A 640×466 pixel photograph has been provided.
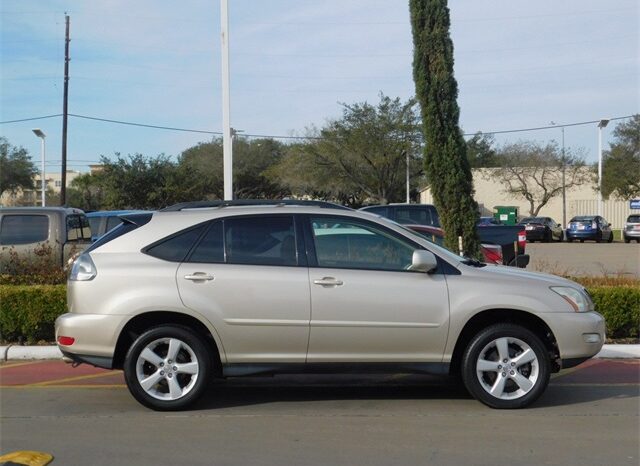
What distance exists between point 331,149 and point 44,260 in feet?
119

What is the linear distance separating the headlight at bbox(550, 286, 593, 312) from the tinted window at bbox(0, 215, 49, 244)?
24.8 ft

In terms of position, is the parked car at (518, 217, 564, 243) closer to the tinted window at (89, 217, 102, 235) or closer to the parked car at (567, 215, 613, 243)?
the parked car at (567, 215, 613, 243)

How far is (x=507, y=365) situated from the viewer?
643 centimetres

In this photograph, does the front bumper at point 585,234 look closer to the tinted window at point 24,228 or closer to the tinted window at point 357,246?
the tinted window at point 24,228

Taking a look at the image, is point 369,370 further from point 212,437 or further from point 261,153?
point 261,153

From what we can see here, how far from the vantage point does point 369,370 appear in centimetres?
643

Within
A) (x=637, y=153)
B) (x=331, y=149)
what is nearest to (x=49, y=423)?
(x=331, y=149)

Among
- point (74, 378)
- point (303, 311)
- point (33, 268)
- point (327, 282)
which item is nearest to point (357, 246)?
point (327, 282)

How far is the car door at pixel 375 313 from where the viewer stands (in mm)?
6297

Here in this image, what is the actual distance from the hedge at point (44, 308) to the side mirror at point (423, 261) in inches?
176

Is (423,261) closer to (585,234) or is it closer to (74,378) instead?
(74,378)

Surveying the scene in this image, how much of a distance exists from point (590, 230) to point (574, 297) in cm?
3382

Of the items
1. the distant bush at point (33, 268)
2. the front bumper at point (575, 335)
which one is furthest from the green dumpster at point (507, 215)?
the front bumper at point (575, 335)

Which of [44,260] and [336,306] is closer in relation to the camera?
[336,306]
